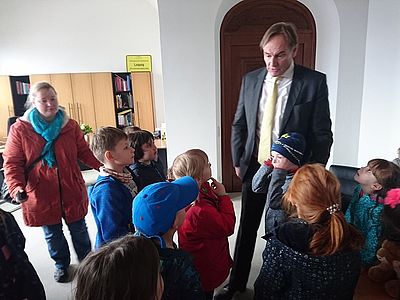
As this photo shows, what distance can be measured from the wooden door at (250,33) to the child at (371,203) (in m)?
2.02

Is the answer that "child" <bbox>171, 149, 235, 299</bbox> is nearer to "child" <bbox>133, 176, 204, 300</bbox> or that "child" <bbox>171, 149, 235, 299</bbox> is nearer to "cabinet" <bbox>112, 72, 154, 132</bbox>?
"child" <bbox>133, 176, 204, 300</bbox>

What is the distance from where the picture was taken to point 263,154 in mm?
1697

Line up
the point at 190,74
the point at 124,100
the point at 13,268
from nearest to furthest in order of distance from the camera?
the point at 13,268
the point at 190,74
the point at 124,100

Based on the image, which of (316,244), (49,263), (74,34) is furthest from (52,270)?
(74,34)

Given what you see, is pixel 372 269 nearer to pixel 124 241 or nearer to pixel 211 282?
pixel 211 282

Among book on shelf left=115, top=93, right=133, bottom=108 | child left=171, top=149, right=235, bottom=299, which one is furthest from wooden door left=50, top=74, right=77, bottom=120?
child left=171, top=149, right=235, bottom=299

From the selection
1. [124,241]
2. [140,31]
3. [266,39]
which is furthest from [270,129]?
[140,31]

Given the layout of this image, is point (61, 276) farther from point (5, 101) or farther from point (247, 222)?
point (5, 101)

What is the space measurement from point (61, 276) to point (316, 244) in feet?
5.84

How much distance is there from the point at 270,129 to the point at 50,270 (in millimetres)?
1878

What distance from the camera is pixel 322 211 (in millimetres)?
1159

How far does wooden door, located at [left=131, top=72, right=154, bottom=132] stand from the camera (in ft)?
18.3

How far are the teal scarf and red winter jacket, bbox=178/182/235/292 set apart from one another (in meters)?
0.98

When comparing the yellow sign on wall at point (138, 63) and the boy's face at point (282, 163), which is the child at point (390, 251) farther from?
the yellow sign on wall at point (138, 63)
